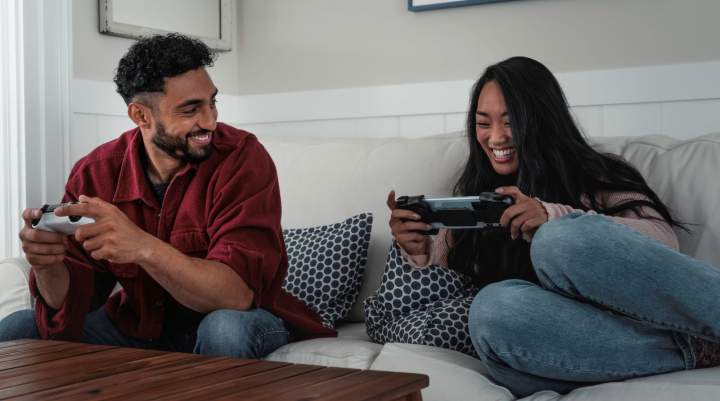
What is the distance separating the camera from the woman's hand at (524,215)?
5.45 feet

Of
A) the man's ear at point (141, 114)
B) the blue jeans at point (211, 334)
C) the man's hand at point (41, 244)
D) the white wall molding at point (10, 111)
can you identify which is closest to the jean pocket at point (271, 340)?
the blue jeans at point (211, 334)

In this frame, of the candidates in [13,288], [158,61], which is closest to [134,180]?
[158,61]

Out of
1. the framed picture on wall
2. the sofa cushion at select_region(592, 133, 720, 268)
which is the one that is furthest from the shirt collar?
the sofa cushion at select_region(592, 133, 720, 268)

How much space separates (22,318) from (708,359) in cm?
134

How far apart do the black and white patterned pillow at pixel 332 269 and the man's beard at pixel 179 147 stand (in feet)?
1.25

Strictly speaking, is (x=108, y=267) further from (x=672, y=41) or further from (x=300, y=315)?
(x=672, y=41)

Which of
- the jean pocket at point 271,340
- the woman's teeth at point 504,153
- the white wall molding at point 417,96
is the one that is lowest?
the jean pocket at point 271,340

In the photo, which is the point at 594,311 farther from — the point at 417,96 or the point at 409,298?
the point at 417,96

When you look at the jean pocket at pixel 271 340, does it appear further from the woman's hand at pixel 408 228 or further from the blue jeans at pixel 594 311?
the blue jeans at pixel 594 311

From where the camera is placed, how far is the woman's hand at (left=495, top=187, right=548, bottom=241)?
166 cm

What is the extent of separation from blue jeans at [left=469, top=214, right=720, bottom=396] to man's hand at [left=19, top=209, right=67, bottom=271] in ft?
2.73

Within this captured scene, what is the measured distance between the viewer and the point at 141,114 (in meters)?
2.02

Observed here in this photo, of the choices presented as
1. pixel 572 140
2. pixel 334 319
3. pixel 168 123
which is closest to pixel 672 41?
pixel 572 140

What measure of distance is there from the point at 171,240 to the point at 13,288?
1.39 ft
